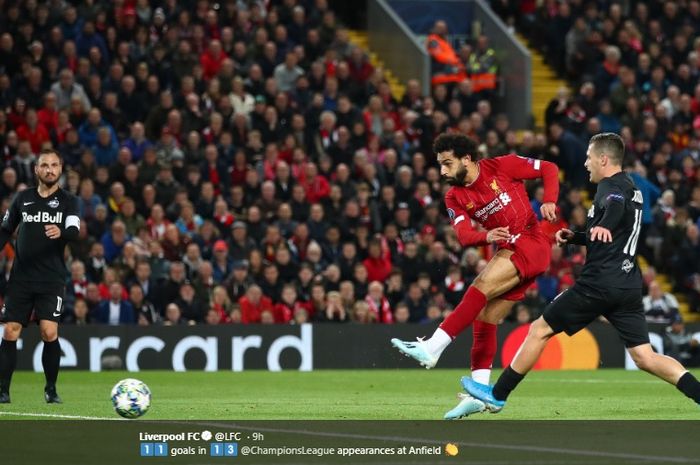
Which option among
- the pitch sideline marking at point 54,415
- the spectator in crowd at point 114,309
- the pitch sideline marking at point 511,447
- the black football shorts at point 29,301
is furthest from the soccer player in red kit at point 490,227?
the spectator in crowd at point 114,309

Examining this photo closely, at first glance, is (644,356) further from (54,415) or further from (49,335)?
(49,335)

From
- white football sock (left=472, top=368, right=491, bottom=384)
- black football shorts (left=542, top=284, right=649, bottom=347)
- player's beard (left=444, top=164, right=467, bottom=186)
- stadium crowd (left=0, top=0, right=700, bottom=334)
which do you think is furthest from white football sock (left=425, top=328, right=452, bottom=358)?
stadium crowd (left=0, top=0, right=700, bottom=334)

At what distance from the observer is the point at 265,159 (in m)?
23.2

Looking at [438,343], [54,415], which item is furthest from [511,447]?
[54,415]

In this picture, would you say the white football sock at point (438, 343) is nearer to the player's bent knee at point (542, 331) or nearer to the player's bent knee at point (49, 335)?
the player's bent knee at point (542, 331)

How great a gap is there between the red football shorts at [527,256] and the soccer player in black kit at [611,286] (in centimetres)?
75

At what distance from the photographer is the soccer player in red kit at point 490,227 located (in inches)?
451

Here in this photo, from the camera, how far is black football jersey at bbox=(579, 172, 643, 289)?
10.6m

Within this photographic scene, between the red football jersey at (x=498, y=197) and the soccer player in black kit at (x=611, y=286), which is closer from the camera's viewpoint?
the soccer player in black kit at (x=611, y=286)

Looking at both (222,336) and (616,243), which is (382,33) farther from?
(616,243)

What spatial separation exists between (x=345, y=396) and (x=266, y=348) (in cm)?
599

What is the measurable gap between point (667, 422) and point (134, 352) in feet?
36.3

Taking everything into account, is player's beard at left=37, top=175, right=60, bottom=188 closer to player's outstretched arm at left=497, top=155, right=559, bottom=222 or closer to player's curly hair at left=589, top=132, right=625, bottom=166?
player's outstretched arm at left=497, top=155, right=559, bottom=222

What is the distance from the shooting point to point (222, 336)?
20.4 m
